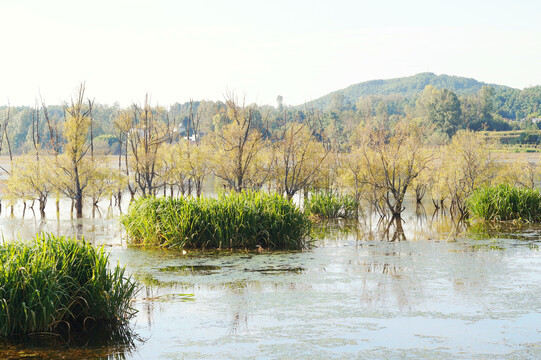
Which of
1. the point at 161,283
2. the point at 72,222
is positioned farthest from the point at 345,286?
the point at 72,222

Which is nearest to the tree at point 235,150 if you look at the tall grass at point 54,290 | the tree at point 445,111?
the tall grass at point 54,290

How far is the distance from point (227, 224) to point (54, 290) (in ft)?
22.2

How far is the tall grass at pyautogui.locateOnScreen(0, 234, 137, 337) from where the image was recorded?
23.3 ft

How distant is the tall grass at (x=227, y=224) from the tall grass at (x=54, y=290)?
5.61m

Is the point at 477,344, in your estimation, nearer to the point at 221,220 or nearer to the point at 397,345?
the point at 397,345

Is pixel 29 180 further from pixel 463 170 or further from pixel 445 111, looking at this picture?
pixel 445 111

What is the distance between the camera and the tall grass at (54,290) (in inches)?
280

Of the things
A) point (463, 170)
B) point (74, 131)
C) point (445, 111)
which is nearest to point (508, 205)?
point (463, 170)

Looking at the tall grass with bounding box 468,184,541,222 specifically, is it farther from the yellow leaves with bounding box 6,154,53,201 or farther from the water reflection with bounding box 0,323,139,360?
the yellow leaves with bounding box 6,154,53,201

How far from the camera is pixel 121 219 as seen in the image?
16.2 meters

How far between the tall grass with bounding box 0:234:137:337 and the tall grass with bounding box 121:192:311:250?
18.4 feet

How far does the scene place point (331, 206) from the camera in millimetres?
21984

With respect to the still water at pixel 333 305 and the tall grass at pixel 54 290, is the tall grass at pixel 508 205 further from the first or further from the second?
the tall grass at pixel 54 290

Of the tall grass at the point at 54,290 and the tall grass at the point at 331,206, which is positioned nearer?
the tall grass at the point at 54,290
